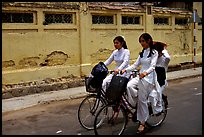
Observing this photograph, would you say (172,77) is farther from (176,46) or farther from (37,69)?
(37,69)

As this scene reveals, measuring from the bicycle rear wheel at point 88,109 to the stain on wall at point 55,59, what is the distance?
4.31 metres

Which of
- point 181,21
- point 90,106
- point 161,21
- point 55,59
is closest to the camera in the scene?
point 90,106

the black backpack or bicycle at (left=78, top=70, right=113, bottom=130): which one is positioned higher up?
the black backpack

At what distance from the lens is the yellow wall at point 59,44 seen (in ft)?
30.8

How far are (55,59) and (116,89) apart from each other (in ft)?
17.1

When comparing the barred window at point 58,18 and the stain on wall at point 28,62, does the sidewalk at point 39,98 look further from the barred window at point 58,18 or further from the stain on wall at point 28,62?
the barred window at point 58,18

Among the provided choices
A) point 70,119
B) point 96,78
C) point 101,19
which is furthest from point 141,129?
point 101,19

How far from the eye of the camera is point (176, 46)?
585 inches

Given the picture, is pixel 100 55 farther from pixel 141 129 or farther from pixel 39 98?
pixel 141 129

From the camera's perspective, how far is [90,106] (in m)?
6.06

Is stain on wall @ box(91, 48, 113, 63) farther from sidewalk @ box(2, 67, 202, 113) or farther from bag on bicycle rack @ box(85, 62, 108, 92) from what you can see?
bag on bicycle rack @ box(85, 62, 108, 92)

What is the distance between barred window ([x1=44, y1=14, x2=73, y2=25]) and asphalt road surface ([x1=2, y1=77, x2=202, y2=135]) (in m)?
2.74

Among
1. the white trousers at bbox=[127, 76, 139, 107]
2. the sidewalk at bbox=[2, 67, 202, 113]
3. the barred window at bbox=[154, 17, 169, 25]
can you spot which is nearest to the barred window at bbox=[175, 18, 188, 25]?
the barred window at bbox=[154, 17, 169, 25]

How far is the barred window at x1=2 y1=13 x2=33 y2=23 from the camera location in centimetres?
922
